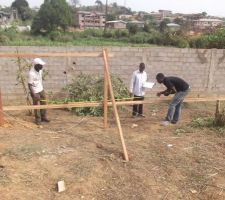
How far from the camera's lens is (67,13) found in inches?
2327

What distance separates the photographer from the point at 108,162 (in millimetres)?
5879

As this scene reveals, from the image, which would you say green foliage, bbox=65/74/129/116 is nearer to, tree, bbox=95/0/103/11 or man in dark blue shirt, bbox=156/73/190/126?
man in dark blue shirt, bbox=156/73/190/126

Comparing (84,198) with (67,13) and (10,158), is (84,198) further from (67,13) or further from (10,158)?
(67,13)

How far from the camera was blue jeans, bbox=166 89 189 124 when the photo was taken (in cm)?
790

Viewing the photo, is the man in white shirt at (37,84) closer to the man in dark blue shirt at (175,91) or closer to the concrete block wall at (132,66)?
the concrete block wall at (132,66)

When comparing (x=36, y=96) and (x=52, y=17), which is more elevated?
(x=36, y=96)

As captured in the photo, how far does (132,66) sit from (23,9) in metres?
87.9

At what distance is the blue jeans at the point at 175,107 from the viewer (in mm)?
7902

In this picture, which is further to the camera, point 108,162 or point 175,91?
point 175,91

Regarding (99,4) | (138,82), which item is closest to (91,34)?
(138,82)

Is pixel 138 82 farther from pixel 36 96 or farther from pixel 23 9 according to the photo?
pixel 23 9

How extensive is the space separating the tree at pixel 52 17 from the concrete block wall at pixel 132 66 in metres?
44.1

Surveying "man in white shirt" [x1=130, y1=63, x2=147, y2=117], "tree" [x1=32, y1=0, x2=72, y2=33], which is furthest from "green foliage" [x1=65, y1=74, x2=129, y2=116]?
"tree" [x1=32, y1=0, x2=72, y2=33]

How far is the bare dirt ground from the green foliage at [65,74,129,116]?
1015 millimetres
